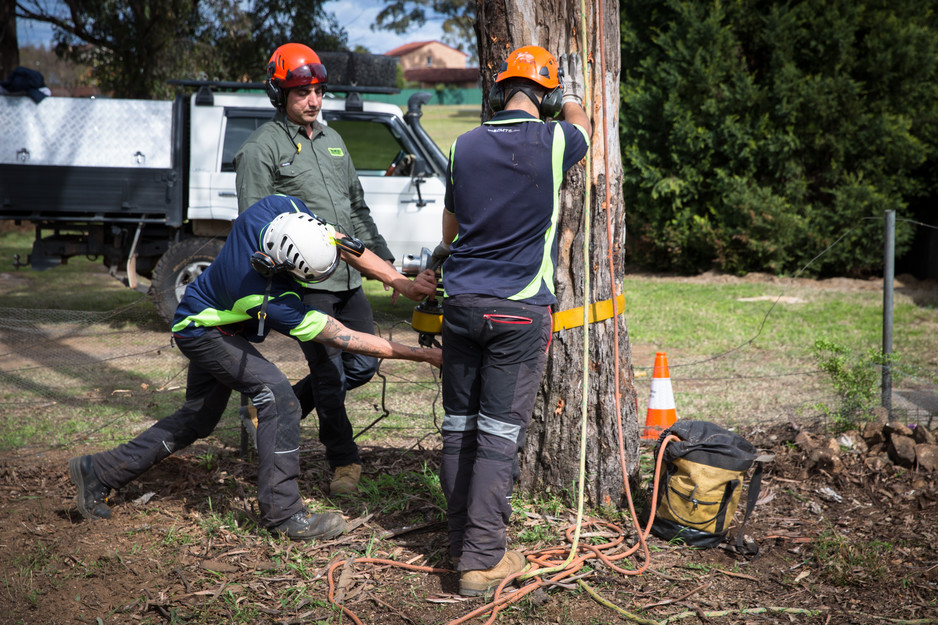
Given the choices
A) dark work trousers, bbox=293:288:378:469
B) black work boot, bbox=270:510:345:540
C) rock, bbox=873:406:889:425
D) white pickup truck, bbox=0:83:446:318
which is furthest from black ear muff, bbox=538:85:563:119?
white pickup truck, bbox=0:83:446:318

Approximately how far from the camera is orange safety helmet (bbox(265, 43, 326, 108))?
155 inches

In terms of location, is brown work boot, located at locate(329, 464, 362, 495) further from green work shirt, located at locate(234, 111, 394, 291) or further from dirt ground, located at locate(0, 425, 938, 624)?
green work shirt, located at locate(234, 111, 394, 291)

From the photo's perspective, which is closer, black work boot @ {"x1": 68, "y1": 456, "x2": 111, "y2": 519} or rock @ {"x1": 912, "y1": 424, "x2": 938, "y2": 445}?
black work boot @ {"x1": 68, "y1": 456, "x2": 111, "y2": 519}

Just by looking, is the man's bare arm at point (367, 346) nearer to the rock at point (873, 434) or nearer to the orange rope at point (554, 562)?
the orange rope at point (554, 562)

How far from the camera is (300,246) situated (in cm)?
312

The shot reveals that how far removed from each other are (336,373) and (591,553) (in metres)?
1.57

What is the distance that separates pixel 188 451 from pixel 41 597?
1.70 metres

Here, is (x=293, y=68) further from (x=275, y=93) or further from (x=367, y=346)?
(x=367, y=346)

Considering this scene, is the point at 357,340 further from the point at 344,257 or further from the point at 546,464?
the point at 546,464

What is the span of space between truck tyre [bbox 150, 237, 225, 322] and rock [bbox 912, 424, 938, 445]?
6.79m

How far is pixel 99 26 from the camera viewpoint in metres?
14.4

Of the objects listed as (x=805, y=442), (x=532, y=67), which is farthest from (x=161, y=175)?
(x=805, y=442)

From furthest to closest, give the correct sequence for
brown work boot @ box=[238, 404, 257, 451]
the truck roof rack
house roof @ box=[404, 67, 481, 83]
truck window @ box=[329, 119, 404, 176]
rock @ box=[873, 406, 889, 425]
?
house roof @ box=[404, 67, 481, 83]
truck window @ box=[329, 119, 404, 176]
the truck roof rack
rock @ box=[873, 406, 889, 425]
brown work boot @ box=[238, 404, 257, 451]

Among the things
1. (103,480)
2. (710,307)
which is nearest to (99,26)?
(710,307)
